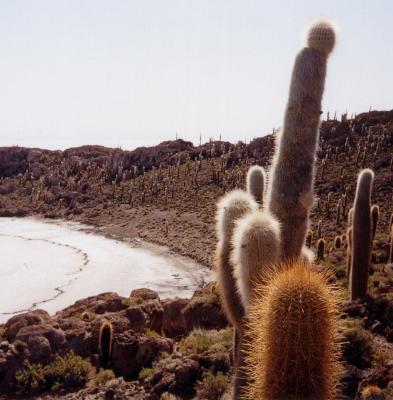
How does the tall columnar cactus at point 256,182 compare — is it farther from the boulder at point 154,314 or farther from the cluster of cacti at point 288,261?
the boulder at point 154,314

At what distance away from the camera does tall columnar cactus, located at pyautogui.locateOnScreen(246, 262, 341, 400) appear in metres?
3.40

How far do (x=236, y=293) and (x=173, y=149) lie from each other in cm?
6169

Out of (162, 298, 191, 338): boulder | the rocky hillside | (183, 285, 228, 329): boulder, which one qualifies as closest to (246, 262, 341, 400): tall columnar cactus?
the rocky hillside

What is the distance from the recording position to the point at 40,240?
123ft

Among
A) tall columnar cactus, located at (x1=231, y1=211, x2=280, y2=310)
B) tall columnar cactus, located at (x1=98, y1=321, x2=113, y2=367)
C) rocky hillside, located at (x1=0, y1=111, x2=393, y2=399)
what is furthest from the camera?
tall columnar cactus, located at (x1=98, y1=321, x2=113, y2=367)

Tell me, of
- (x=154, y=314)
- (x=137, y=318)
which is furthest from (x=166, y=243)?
(x=137, y=318)

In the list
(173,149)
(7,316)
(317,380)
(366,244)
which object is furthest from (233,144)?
(317,380)

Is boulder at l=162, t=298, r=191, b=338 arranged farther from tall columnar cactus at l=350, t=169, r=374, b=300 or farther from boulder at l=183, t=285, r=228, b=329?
tall columnar cactus at l=350, t=169, r=374, b=300

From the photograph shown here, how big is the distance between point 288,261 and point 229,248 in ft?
4.27

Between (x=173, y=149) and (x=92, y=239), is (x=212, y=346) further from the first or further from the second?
(x=173, y=149)

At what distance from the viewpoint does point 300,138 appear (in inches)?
205

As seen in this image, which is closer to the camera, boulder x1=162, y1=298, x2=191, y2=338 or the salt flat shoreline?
boulder x1=162, y1=298, x2=191, y2=338

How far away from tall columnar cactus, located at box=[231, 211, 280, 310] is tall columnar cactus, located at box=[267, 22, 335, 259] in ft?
1.69

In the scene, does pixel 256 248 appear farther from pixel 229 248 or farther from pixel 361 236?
pixel 361 236
